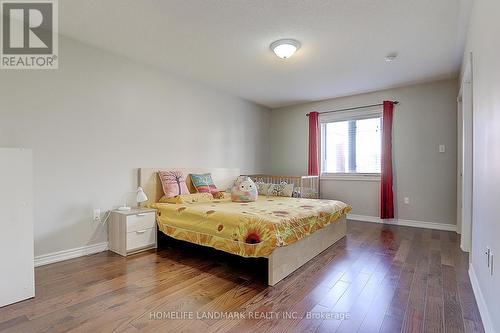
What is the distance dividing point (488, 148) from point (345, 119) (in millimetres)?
3457

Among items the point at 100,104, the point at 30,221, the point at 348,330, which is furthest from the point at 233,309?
the point at 100,104

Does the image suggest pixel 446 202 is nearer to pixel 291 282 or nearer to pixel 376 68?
pixel 376 68

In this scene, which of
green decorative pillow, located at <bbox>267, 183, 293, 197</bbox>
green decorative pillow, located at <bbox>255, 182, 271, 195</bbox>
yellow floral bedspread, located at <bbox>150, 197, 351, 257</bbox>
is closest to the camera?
yellow floral bedspread, located at <bbox>150, 197, 351, 257</bbox>

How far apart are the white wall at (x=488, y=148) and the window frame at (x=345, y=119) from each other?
260 centimetres

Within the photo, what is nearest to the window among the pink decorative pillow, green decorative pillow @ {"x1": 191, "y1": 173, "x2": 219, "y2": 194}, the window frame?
the window frame

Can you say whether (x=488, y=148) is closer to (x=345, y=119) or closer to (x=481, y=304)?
(x=481, y=304)

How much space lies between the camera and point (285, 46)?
2.87 meters

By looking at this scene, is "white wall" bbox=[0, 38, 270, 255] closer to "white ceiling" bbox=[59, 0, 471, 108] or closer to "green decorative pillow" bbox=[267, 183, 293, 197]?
"white ceiling" bbox=[59, 0, 471, 108]

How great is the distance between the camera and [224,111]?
15.9ft

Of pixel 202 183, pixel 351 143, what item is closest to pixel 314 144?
pixel 351 143

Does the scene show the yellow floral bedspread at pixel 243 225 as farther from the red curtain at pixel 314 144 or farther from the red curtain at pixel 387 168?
the red curtain at pixel 314 144

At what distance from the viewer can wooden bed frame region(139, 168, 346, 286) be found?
2.22 metres

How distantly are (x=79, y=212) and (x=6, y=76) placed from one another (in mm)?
1470

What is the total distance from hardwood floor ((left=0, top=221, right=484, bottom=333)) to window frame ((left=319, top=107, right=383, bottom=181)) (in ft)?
6.52
